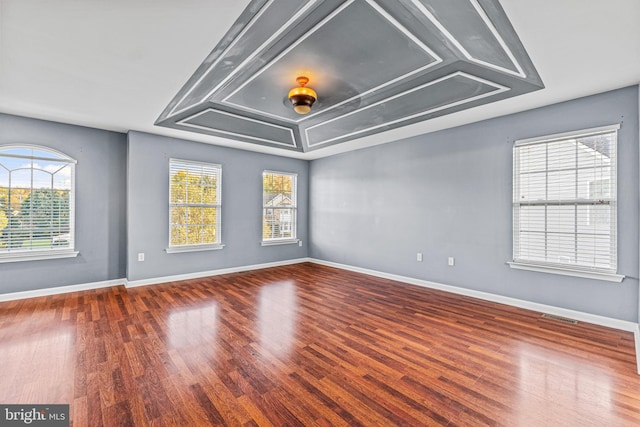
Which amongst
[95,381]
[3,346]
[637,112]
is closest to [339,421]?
[95,381]

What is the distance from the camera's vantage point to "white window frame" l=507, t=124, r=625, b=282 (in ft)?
10.1

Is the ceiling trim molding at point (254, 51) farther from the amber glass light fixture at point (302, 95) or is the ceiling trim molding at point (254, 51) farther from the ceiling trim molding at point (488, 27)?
the ceiling trim molding at point (488, 27)

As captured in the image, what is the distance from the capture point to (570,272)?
3.34 meters

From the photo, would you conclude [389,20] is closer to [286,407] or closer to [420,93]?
[420,93]

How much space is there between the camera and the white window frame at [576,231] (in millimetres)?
3084

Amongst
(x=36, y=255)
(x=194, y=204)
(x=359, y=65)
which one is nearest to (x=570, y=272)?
(x=359, y=65)

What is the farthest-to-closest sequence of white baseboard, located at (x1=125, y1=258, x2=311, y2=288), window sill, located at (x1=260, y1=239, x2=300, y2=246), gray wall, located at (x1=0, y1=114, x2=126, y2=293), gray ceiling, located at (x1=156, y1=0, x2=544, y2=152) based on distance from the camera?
window sill, located at (x1=260, y1=239, x2=300, y2=246), white baseboard, located at (x1=125, y1=258, x2=311, y2=288), gray wall, located at (x1=0, y1=114, x2=126, y2=293), gray ceiling, located at (x1=156, y1=0, x2=544, y2=152)

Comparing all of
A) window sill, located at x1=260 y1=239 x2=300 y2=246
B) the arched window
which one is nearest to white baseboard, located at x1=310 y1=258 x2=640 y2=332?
window sill, located at x1=260 y1=239 x2=300 y2=246

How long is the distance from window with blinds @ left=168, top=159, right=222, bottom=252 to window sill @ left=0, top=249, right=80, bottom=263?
1356 mm

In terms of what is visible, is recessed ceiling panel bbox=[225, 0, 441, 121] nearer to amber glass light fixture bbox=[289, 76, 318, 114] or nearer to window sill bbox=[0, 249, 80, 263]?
amber glass light fixture bbox=[289, 76, 318, 114]

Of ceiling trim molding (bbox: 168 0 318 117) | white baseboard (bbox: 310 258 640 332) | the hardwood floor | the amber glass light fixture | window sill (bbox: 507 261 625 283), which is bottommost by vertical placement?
the hardwood floor

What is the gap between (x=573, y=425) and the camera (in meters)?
1.66

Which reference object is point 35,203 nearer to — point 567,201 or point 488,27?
point 488,27

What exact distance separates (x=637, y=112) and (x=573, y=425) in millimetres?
3202
